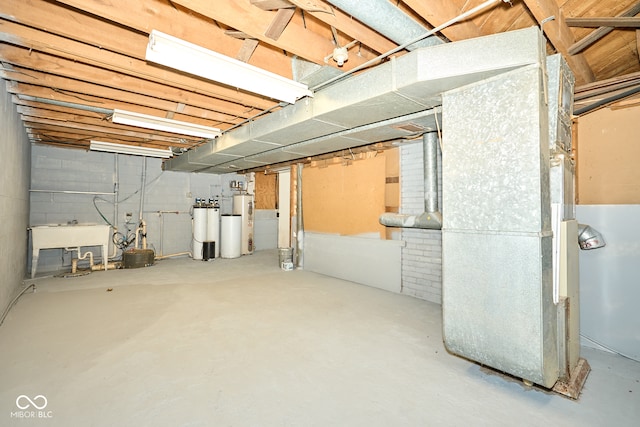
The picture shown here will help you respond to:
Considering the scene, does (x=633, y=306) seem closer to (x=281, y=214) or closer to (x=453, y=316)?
(x=453, y=316)

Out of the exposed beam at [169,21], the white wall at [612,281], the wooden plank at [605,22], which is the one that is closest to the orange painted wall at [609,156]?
the white wall at [612,281]

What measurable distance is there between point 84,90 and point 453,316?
4.05m

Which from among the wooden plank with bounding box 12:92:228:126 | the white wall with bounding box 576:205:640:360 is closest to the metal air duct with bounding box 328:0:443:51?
the white wall with bounding box 576:205:640:360

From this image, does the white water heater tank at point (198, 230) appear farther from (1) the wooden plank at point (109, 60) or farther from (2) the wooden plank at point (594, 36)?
(2) the wooden plank at point (594, 36)

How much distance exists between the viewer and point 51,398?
68.5 inches

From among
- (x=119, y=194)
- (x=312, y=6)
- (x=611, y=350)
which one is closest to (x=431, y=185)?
(x=611, y=350)

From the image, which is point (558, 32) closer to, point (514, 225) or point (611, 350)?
point (514, 225)

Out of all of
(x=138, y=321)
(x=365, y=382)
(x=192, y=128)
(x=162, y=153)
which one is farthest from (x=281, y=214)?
(x=365, y=382)

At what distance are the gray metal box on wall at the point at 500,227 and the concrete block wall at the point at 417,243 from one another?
1.77 m

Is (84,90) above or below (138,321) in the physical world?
above

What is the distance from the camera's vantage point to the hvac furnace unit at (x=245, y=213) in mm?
7219

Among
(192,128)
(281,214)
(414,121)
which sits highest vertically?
(192,128)

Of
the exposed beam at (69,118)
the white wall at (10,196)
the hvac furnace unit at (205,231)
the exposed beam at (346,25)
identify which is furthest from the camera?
the hvac furnace unit at (205,231)
